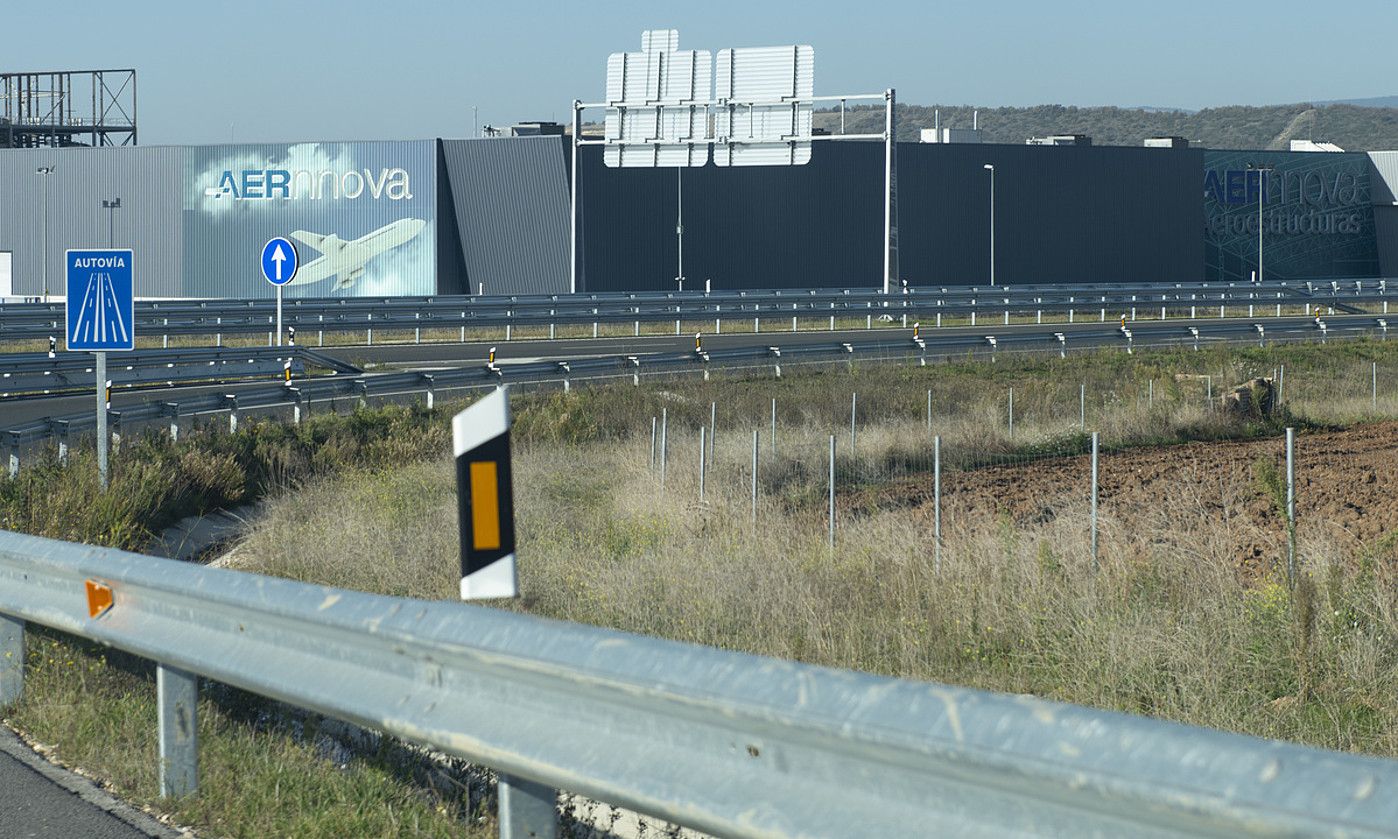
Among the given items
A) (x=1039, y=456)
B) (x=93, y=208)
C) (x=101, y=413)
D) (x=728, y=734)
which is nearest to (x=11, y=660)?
(x=728, y=734)

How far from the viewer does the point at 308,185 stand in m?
69.7

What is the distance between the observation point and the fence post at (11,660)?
7133 millimetres

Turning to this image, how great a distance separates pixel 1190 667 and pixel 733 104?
3422cm

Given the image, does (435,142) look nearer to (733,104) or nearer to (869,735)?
(733,104)

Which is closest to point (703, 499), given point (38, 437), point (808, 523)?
point (808, 523)

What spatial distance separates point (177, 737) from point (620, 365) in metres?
24.7

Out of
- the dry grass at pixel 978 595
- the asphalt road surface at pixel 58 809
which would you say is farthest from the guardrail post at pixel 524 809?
the dry grass at pixel 978 595

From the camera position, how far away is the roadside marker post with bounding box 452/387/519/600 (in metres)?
4.49

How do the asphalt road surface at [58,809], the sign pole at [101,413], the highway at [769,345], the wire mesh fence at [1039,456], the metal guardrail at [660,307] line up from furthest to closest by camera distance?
the metal guardrail at [660,307]
the highway at [769,345]
the wire mesh fence at [1039,456]
the sign pole at [101,413]
the asphalt road surface at [58,809]

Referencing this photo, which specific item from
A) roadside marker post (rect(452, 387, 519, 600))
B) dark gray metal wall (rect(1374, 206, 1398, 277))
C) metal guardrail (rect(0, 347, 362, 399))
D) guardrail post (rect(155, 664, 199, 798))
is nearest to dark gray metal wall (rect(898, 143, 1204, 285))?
dark gray metal wall (rect(1374, 206, 1398, 277))

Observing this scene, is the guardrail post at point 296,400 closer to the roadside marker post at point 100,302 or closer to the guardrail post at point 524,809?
the roadside marker post at point 100,302

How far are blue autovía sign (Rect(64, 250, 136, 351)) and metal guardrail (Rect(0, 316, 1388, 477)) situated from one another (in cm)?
343

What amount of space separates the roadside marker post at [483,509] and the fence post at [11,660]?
3.42m

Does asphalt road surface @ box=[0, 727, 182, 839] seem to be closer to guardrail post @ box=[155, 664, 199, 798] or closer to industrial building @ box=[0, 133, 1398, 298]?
guardrail post @ box=[155, 664, 199, 798]
